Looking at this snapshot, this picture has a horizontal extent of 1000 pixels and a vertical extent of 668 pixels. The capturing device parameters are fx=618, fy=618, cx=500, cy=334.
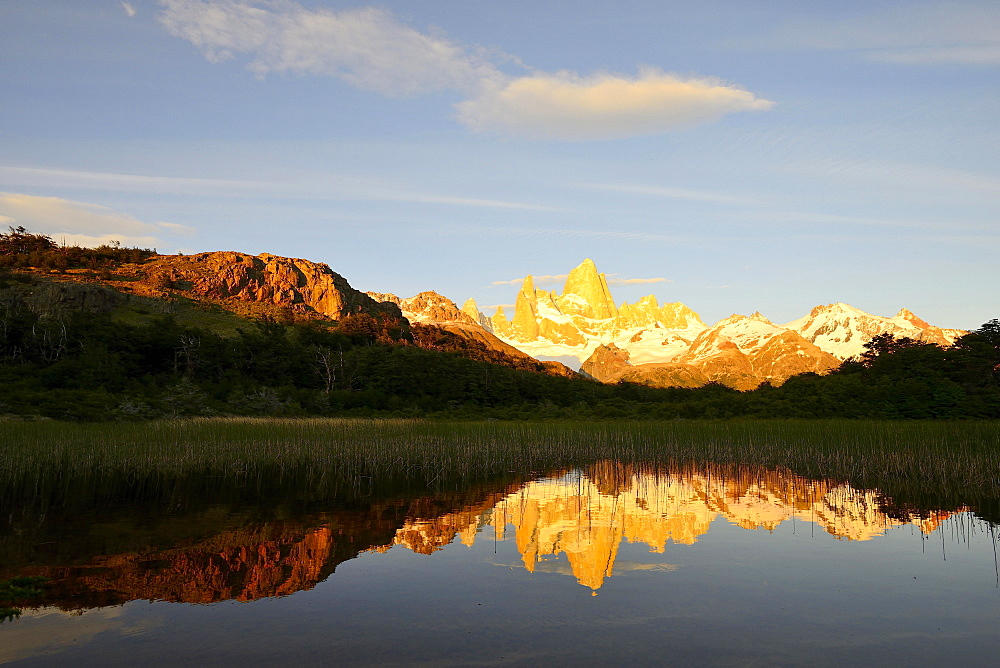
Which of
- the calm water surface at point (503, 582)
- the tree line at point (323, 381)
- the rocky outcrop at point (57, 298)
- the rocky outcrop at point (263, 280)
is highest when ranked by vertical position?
the rocky outcrop at point (263, 280)

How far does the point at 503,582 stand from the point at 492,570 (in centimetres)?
67

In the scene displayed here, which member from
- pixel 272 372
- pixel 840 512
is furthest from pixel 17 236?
pixel 840 512

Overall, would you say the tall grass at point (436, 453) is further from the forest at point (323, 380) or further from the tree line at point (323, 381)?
the tree line at point (323, 381)

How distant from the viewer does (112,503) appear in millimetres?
14656

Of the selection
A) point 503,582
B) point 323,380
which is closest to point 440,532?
point 503,582

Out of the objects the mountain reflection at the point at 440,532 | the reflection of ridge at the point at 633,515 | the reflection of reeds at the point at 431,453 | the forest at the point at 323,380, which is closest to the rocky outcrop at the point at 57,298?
the forest at the point at 323,380

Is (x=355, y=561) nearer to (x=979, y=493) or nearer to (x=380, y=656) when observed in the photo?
(x=380, y=656)

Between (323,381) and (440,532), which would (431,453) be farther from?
(323,381)

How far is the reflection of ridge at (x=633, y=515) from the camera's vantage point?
11422mm

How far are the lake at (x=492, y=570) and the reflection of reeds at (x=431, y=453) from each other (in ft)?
1.26

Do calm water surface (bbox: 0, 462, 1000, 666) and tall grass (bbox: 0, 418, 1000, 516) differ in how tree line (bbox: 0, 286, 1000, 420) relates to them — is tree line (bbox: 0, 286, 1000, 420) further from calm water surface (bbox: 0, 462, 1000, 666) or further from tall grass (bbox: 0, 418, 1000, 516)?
calm water surface (bbox: 0, 462, 1000, 666)

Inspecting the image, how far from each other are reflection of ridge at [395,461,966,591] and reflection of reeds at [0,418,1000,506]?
129 inches

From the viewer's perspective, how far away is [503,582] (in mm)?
9273

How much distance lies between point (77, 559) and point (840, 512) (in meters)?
15.4
